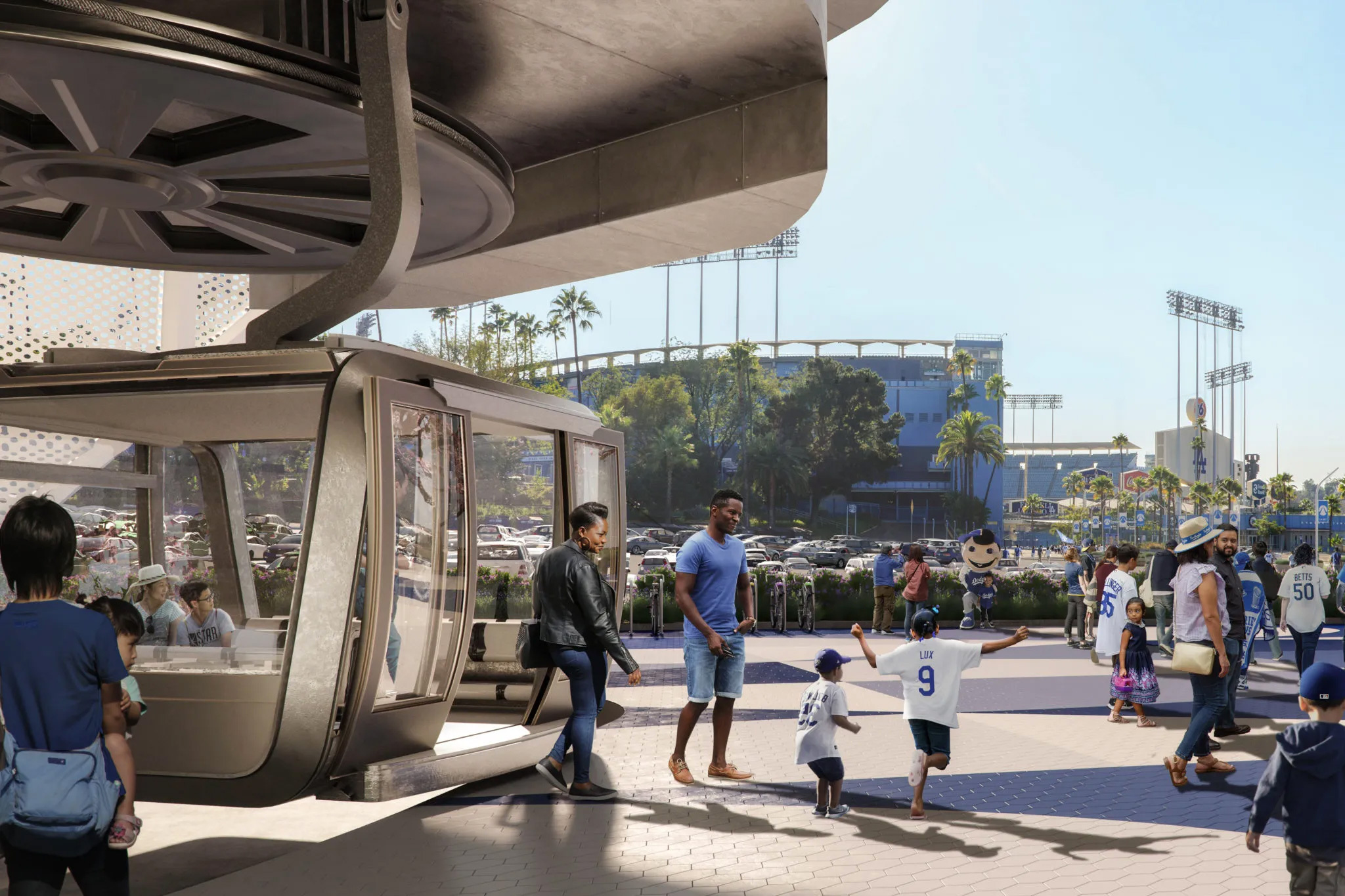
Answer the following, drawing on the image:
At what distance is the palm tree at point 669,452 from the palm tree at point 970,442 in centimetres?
2917

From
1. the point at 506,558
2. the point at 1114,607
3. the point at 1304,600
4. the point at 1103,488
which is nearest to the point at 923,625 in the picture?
the point at 506,558

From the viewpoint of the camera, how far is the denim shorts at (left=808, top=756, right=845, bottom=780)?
23.5ft

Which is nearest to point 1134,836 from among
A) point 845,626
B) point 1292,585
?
point 1292,585

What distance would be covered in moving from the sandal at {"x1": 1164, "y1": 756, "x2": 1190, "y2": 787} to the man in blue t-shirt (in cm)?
299

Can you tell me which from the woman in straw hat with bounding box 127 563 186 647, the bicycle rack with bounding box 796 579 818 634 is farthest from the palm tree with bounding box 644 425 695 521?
the woman in straw hat with bounding box 127 563 186 647

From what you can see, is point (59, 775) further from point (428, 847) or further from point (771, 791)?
point (771, 791)

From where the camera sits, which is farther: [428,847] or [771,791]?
[771,791]

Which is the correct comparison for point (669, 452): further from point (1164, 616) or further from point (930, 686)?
point (930, 686)

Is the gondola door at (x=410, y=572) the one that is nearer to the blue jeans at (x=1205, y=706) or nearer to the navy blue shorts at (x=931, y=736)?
the navy blue shorts at (x=931, y=736)

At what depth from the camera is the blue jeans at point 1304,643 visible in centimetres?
1261

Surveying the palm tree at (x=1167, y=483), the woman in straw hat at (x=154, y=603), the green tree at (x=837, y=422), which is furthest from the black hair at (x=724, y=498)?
the palm tree at (x=1167, y=483)

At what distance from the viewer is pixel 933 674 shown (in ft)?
23.0

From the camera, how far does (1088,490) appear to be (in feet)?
471

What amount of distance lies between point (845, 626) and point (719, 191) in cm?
1287
